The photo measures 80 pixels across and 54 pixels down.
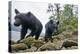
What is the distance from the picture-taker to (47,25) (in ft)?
5.88

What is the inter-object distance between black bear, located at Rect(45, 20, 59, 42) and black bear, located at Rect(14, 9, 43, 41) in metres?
0.09

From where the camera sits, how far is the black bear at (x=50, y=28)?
179cm

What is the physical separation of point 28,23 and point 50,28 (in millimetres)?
278

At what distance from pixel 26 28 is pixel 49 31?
284mm

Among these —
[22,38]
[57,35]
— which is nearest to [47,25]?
[57,35]

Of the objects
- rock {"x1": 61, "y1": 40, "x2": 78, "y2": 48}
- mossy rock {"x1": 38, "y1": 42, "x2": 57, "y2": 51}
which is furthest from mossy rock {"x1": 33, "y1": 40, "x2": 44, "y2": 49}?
rock {"x1": 61, "y1": 40, "x2": 78, "y2": 48}

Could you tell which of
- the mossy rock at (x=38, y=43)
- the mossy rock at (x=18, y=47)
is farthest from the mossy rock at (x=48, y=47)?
the mossy rock at (x=18, y=47)

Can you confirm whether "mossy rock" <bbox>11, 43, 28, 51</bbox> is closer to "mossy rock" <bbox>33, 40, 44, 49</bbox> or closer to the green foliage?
"mossy rock" <bbox>33, 40, 44, 49</bbox>

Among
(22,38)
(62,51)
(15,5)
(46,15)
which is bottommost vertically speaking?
(62,51)

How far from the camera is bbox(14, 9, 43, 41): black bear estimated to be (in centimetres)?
169

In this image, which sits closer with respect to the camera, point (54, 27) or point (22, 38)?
point (22, 38)

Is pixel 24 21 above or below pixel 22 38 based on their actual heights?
above

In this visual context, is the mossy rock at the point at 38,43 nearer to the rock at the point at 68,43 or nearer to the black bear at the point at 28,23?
the black bear at the point at 28,23

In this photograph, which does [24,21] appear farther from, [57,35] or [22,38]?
[57,35]
